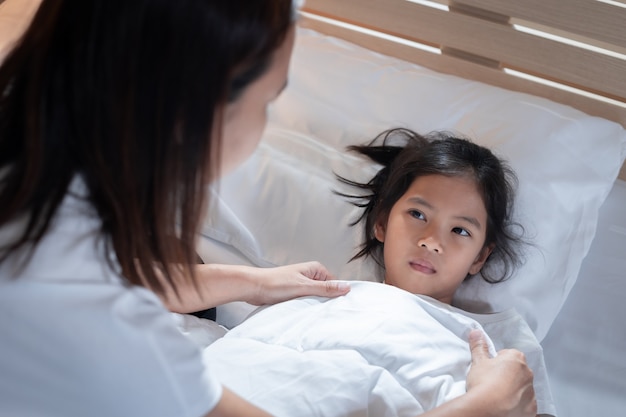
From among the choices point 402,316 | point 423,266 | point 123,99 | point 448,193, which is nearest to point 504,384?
point 402,316

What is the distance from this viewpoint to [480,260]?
4.88 ft

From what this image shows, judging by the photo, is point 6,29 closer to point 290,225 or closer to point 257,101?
point 290,225

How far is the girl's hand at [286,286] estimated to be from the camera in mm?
1359

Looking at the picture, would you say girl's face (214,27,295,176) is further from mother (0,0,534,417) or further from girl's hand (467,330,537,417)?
girl's hand (467,330,537,417)

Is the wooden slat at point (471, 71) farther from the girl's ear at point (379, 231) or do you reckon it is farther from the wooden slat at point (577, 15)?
the girl's ear at point (379, 231)

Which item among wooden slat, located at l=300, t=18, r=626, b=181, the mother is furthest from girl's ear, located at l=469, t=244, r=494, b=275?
A: the mother

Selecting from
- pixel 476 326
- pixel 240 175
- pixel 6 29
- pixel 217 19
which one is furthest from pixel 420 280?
pixel 6 29

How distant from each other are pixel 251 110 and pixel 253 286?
0.64 m

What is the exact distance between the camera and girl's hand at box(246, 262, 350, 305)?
1359 mm

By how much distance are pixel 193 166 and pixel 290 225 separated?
846 mm

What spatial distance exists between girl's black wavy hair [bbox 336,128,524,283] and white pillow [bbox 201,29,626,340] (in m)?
0.03

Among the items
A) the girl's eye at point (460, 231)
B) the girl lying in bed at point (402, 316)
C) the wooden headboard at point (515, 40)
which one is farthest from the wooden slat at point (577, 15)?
the girl's eye at point (460, 231)

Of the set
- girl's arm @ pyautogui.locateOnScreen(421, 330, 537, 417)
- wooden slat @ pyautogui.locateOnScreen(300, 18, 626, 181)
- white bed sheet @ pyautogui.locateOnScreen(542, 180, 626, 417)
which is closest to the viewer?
girl's arm @ pyautogui.locateOnScreen(421, 330, 537, 417)

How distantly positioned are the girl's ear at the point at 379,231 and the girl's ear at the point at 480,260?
187 millimetres
